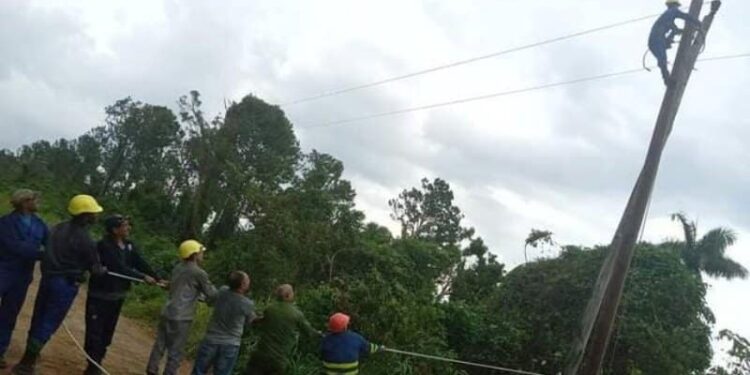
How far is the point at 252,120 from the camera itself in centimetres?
3247

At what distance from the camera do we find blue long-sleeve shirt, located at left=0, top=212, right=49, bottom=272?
609 cm

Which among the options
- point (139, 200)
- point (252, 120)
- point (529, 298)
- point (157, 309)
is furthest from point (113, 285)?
point (139, 200)

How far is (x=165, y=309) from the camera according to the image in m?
6.90

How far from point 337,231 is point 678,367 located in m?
7.94

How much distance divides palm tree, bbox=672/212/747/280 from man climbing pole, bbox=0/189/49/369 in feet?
62.7

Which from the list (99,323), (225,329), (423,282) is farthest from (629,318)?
(99,323)

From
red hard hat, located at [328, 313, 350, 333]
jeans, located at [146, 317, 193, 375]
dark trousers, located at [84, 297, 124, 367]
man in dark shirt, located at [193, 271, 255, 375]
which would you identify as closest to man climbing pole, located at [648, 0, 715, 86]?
red hard hat, located at [328, 313, 350, 333]

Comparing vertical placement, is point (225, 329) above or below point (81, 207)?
below

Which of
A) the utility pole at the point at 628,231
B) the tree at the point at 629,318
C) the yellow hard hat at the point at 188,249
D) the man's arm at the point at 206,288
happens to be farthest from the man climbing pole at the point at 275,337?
the tree at the point at 629,318

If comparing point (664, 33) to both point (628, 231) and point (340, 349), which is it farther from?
point (340, 349)

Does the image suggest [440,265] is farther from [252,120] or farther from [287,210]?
[252,120]

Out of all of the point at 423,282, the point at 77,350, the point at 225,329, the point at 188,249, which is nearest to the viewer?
the point at 225,329

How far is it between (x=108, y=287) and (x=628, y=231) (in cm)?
502

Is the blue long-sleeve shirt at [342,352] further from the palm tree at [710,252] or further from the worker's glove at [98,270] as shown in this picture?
the palm tree at [710,252]
